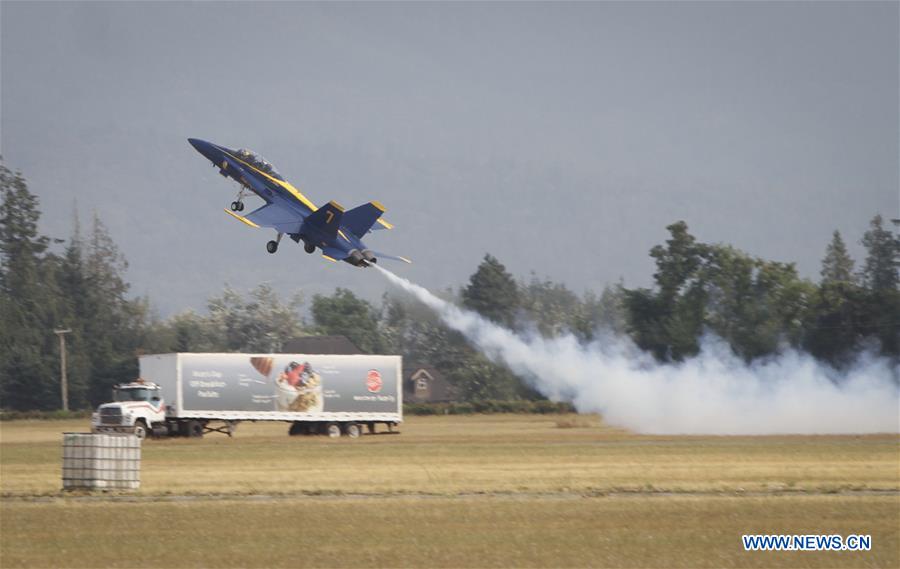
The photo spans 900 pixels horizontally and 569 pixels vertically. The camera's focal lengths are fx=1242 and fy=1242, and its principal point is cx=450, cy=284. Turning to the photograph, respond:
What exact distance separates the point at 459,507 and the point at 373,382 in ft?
113

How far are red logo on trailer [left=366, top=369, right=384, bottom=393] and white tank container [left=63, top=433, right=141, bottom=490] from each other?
3125cm

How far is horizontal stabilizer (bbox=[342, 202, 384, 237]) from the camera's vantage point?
40719mm

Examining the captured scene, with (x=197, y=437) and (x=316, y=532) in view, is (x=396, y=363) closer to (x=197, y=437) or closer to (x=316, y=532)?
(x=197, y=437)

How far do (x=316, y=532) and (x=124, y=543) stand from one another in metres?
3.44

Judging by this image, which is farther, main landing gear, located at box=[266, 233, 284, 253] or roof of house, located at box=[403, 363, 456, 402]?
roof of house, located at box=[403, 363, 456, 402]

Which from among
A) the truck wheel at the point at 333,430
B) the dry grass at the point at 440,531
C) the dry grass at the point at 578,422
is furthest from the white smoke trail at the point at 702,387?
the dry grass at the point at 440,531

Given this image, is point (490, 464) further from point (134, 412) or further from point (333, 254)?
point (134, 412)

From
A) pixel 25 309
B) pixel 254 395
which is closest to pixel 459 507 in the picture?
pixel 254 395

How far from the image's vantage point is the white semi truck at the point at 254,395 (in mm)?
53781

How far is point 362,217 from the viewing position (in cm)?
4078

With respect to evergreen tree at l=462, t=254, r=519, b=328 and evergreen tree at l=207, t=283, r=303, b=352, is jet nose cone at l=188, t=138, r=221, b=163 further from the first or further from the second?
evergreen tree at l=207, t=283, r=303, b=352

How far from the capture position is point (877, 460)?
39062 mm

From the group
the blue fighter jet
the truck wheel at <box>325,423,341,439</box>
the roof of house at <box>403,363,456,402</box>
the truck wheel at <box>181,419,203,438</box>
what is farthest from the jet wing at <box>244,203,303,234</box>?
the roof of house at <box>403,363,456,402</box>

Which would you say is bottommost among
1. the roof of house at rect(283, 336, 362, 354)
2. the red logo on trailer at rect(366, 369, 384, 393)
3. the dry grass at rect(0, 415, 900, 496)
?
the dry grass at rect(0, 415, 900, 496)
